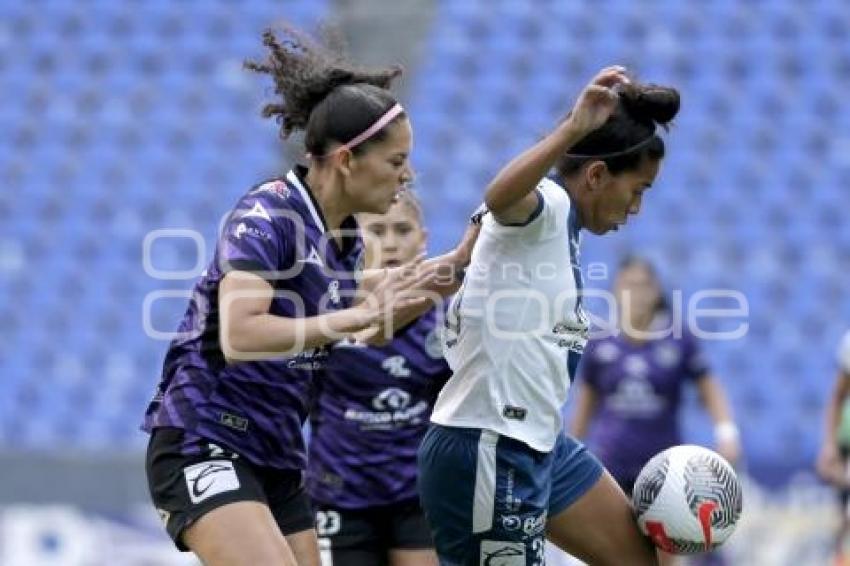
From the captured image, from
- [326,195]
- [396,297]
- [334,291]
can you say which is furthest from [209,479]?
[326,195]

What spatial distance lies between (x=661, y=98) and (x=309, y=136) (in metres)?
1.10

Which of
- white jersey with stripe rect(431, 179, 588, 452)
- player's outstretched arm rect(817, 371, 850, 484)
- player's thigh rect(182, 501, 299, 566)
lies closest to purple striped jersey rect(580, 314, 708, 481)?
player's outstretched arm rect(817, 371, 850, 484)

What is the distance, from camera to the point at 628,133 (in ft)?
16.2

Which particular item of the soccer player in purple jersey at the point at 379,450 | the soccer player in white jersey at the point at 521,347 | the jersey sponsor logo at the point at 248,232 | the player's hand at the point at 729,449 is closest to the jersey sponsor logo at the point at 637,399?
the player's hand at the point at 729,449

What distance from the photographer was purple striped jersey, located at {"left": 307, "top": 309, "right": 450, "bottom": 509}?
6.09m

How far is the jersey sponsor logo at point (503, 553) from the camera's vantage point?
4.93 metres

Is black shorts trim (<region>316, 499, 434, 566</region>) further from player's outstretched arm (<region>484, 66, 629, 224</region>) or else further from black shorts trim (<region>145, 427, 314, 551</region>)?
player's outstretched arm (<region>484, 66, 629, 224</region>)

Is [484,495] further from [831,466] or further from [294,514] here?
[831,466]

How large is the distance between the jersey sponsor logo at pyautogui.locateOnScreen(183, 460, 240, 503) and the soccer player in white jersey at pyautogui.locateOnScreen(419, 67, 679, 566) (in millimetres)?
675

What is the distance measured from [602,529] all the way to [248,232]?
164 centimetres

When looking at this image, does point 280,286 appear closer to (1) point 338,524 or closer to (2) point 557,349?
(2) point 557,349

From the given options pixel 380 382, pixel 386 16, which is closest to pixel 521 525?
pixel 380 382

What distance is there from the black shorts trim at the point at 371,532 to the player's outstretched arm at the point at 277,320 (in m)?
1.77

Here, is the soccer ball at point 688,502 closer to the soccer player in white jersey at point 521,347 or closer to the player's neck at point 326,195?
the soccer player in white jersey at point 521,347
